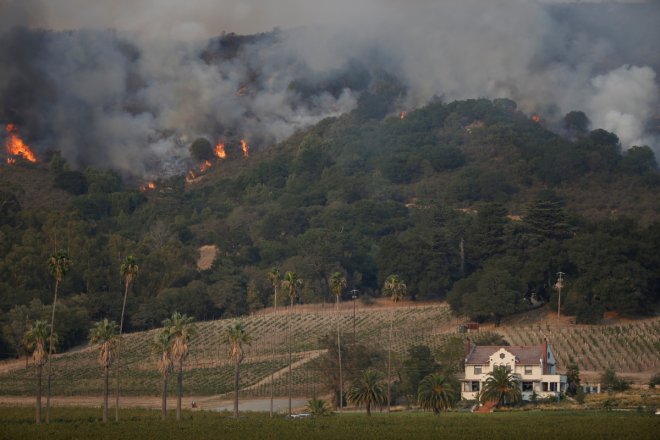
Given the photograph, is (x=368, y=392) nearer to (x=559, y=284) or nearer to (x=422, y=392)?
(x=422, y=392)

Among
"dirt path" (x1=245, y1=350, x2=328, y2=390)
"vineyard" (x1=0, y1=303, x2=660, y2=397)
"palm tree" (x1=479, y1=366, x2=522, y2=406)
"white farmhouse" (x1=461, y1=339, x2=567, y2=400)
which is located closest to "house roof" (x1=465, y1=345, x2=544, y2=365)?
"white farmhouse" (x1=461, y1=339, x2=567, y2=400)

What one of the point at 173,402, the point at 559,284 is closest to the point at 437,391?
the point at 173,402

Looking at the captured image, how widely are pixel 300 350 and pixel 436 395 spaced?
121 feet

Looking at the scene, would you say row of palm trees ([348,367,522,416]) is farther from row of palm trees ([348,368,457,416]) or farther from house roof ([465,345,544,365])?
house roof ([465,345,544,365])

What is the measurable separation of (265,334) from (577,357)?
3760 centimetres

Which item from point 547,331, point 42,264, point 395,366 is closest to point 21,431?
point 395,366

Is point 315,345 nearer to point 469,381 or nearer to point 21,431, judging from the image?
point 469,381

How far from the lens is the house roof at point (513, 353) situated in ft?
388

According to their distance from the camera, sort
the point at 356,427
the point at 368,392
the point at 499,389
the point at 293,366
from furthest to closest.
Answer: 1. the point at 293,366
2. the point at 499,389
3. the point at 368,392
4. the point at 356,427

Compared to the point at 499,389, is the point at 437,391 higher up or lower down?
lower down

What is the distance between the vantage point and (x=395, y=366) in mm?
122875

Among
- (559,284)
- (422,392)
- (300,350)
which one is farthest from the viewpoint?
(300,350)

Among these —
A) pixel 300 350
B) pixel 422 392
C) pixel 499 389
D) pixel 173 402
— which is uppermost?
pixel 300 350

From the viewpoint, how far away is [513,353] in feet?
392
